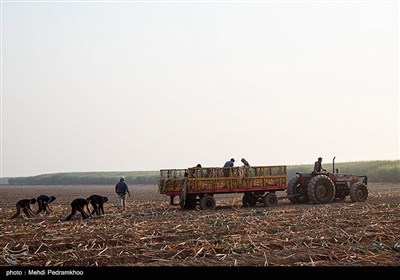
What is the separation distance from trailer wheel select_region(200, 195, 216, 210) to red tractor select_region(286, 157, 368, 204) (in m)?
4.02

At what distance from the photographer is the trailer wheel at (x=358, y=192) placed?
26.4m

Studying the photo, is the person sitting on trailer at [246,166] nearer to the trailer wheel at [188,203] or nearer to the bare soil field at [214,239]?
the trailer wheel at [188,203]

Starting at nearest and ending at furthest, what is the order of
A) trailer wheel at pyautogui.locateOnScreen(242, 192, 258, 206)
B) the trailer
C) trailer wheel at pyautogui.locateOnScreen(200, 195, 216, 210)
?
the trailer < trailer wheel at pyautogui.locateOnScreen(200, 195, 216, 210) < trailer wheel at pyautogui.locateOnScreen(242, 192, 258, 206)

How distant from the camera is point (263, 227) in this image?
16406 mm

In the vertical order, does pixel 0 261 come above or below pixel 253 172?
below

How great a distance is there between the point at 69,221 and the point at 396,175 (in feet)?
143

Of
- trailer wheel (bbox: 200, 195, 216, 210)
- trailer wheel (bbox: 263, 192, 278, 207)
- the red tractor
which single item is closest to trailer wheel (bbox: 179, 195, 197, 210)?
trailer wheel (bbox: 200, 195, 216, 210)

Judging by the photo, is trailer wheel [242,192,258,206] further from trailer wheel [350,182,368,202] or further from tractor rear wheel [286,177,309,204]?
trailer wheel [350,182,368,202]

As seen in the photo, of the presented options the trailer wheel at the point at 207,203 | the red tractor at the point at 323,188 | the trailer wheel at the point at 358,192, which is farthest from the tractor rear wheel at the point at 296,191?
the trailer wheel at the point at 207,203

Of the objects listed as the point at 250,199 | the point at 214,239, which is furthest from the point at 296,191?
the point at 214,239

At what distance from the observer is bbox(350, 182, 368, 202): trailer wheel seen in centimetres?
2638

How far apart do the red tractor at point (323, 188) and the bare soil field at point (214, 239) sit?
429 cm
